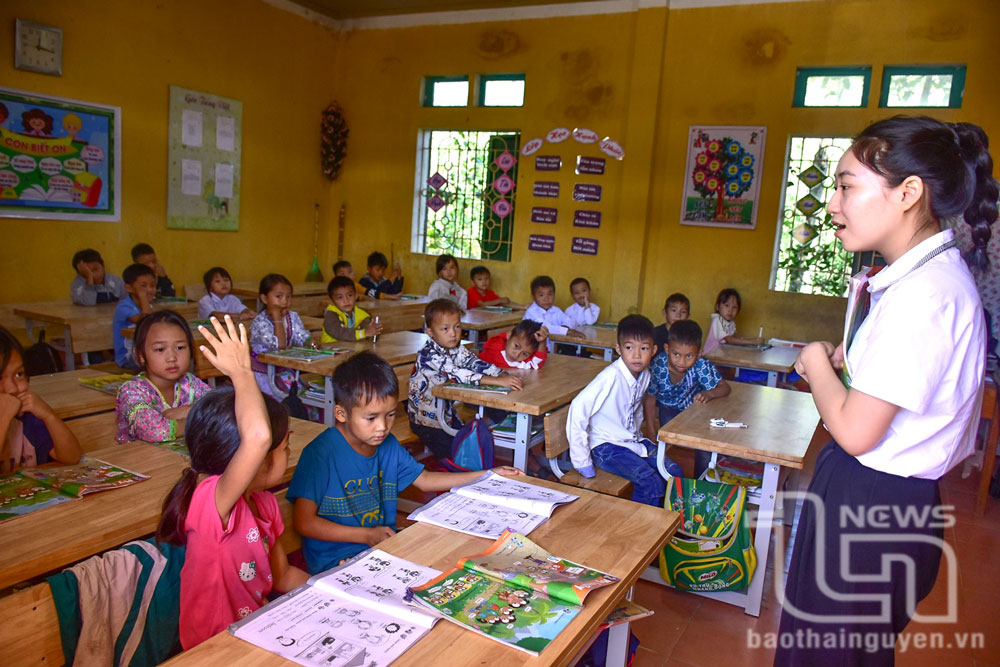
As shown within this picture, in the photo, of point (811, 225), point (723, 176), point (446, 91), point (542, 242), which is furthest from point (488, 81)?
point (811, 225)

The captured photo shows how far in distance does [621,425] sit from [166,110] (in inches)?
217

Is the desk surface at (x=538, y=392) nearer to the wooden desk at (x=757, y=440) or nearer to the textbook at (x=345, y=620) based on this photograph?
the wooden desk at (x=757, y=440)

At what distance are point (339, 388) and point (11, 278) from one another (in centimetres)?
498

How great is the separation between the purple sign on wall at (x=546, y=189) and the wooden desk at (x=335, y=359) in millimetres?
3274

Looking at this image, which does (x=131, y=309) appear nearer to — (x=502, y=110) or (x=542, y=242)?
(x=542, y=242)

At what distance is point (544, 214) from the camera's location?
7.74 m

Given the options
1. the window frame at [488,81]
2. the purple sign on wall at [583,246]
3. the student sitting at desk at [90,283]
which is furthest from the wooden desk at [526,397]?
the window frame at [488,81]

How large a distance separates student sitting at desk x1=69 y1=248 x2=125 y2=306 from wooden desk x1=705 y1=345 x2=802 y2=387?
445 cm

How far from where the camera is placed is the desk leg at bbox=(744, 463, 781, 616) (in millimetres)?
2697

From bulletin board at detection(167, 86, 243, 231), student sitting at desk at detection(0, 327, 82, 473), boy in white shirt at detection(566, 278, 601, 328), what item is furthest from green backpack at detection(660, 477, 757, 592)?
bulletin board at detection(167, 86, 243, 231)

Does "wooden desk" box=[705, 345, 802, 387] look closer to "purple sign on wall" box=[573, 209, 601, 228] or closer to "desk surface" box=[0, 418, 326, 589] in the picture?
"purple sign on wall" box=[573, 209, 601, 228]

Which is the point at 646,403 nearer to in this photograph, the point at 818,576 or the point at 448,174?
the point at 818,576

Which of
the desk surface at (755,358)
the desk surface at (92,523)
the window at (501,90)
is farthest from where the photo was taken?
the window at (501,90)

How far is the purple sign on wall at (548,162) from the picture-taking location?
7.58 m
